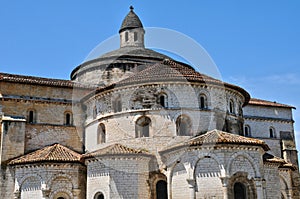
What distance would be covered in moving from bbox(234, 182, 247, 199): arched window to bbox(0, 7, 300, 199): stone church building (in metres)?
0.05

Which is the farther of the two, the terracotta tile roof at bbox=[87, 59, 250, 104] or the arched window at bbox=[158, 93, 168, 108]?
the terracotta tile roof at bbox=[87, 59, 250, 104]

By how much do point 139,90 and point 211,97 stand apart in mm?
3875

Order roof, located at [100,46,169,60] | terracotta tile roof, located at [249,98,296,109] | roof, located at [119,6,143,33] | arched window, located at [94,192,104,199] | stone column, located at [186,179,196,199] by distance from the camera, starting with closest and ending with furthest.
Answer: stone column, located at [186,179,196,199], arched window, located at [94,192,104,199], roof, located at [100,46,169,60], roof, located at [119,6,143,33], terracotta tile roof, located at [249,98,296,109]

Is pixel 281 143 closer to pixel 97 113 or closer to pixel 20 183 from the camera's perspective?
pixel 97 113

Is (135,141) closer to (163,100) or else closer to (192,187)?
(163,100)

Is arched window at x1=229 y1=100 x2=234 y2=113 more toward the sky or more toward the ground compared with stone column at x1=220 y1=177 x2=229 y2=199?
more toward the sky

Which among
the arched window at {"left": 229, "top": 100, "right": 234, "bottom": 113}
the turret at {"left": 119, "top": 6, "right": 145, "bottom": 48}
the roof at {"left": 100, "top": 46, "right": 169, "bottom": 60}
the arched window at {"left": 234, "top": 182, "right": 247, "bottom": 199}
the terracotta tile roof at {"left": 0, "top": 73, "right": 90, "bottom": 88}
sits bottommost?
the arched window at {"left": 234, "top": 182, "right": 247, "bottom": 199}

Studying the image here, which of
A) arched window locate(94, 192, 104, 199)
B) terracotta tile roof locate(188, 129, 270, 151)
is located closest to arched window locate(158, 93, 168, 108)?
terracotta tile roof locate(188, 129, 270, 151)

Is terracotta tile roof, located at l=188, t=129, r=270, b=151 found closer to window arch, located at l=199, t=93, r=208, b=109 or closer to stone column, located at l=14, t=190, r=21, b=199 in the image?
window arch, located at l=199, t=93, r=208, b=109

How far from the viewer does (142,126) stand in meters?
23.0

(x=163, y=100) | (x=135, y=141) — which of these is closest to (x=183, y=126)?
(x=163, y=100)

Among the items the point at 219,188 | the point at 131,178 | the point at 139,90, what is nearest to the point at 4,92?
the point at 139,90

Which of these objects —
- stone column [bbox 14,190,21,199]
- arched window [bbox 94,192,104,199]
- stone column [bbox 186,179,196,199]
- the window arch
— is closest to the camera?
stone column [bbox 186,179,196,199]

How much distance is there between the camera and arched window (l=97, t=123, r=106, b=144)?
2428cm
